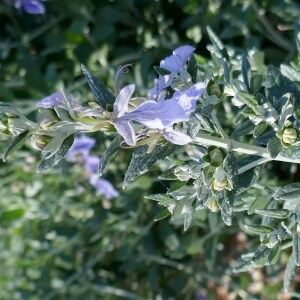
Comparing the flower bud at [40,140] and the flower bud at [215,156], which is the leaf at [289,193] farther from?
the flower bud at [40,140]

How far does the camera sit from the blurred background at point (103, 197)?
2100mm

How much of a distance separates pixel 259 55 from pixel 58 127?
0.72 m

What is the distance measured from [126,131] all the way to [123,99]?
5 centimetres

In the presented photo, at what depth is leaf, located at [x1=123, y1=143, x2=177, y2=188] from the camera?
102cm

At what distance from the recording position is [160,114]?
2.90 ft

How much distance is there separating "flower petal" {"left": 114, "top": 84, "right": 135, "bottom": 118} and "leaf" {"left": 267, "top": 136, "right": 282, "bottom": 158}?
0.28 m

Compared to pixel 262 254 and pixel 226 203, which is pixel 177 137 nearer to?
pixel 226 203

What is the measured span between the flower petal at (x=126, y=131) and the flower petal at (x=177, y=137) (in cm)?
6

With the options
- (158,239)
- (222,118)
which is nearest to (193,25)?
(222,118)

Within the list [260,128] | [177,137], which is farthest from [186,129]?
[260,128]

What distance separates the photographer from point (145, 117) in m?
0.90

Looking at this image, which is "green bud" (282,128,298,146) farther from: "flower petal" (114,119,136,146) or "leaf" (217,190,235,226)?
"flower petal" (114,119,136,146)

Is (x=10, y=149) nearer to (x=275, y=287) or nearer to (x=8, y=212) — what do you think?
(x=8, y=212)

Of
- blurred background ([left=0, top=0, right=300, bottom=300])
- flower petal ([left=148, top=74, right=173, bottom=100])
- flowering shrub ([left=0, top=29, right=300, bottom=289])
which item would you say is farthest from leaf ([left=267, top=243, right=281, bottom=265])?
blurred background ([left=0, top=0, right=300, bottom=300])
